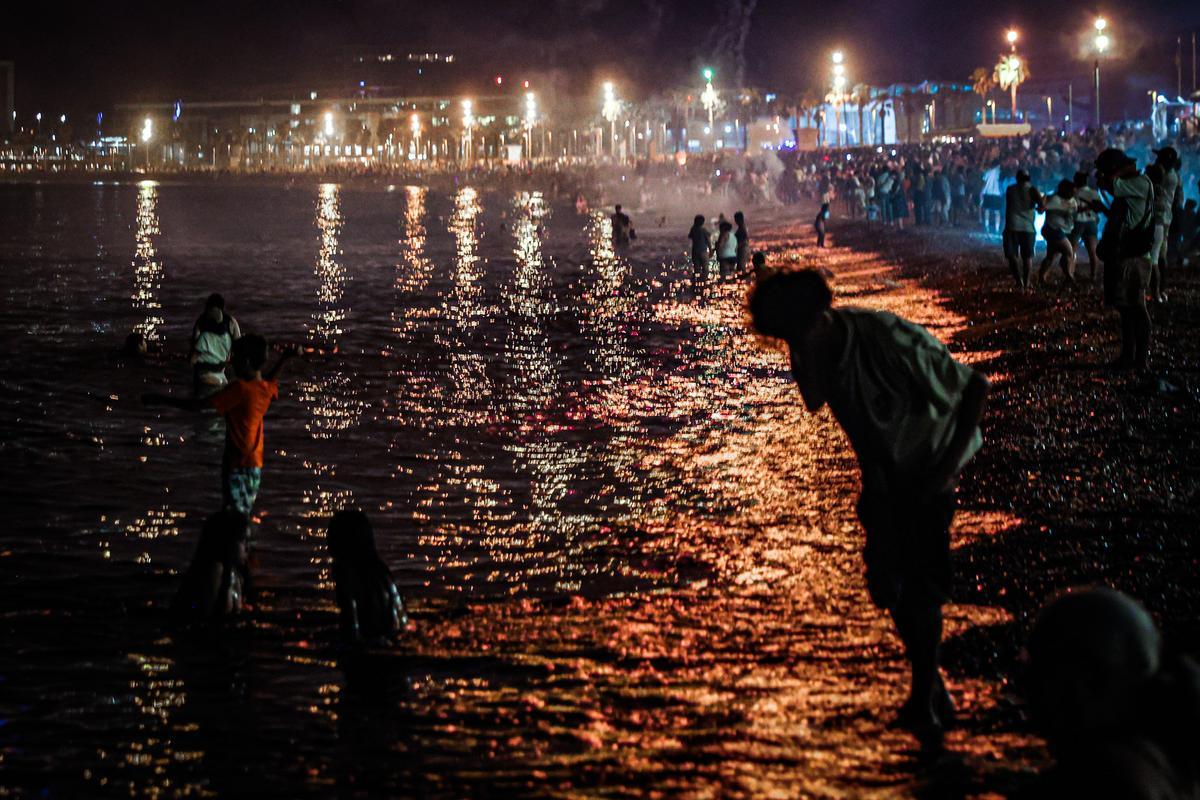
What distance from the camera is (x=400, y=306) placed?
2677 centimetres

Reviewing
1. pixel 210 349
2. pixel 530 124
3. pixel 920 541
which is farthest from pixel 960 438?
pixel 530 124

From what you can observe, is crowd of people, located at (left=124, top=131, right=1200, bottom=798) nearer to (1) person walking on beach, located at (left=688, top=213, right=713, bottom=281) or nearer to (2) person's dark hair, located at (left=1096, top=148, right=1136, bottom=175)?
(2) person's dark hair, located at (left=1096, top=148, right=1136, bottom=175)

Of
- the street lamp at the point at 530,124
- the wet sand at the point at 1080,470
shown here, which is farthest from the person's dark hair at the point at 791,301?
the street lamp at the point at 530,124

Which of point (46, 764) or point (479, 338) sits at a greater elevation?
point (479, 338)

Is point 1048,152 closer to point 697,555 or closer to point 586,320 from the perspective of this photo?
point 586,320

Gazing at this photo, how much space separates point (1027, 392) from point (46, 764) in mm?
9069

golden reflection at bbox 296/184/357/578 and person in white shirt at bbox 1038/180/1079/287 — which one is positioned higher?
person in white shirt at bbox 1038/180/1079/287

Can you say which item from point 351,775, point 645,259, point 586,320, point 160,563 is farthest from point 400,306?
point 351,775

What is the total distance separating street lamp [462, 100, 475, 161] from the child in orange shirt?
537 ft

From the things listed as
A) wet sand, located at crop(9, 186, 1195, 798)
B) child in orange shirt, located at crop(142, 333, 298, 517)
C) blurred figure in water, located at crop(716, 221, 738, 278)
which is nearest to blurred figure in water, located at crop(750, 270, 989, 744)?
wet sand, located at crop(9, 186, 1195, 798)

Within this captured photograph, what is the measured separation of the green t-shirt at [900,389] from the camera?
453cm

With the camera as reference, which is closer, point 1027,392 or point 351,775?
point 351,775

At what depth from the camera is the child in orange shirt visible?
7.59 m

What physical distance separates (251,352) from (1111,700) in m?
6.08
